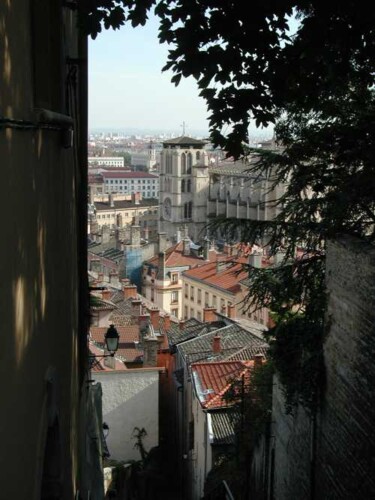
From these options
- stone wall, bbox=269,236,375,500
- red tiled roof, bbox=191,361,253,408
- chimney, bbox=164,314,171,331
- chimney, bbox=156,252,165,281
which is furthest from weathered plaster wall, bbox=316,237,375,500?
chimney, bbox=156,252,165,281

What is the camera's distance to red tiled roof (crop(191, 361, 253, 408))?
701 inches

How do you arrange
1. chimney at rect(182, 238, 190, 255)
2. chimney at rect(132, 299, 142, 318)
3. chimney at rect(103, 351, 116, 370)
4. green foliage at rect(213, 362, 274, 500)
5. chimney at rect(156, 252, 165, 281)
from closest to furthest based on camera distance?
1. green foliage at rect(213, 362, 274, 500)
2. chimney at rect(103, 351, 116, 370)
3. chimney at rect(132, 299, 142, 318)
4. chimney at rect(156, 252, 165, 281)
5. chimney at rect(182, 238, 190, 255)

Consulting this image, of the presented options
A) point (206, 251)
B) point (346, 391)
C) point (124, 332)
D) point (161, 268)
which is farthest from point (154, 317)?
point (346, 391)

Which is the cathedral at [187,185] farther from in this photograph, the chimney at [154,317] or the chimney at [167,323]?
the chimney at [154,317]

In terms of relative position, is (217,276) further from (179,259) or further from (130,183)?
(130,183)

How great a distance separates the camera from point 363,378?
6.13 metres

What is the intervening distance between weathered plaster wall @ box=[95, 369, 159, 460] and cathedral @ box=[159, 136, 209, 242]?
77.8 m

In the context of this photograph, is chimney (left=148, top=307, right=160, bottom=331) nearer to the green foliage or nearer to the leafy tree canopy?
the green foliage

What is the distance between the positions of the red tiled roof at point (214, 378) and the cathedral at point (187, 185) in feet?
269

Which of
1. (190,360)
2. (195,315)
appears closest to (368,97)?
(190,360)

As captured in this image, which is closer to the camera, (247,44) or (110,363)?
(247,44)

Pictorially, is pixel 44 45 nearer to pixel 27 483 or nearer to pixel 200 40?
pixel 200 40

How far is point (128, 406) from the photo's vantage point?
79.3 ft

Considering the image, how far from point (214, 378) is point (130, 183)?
16806cm
